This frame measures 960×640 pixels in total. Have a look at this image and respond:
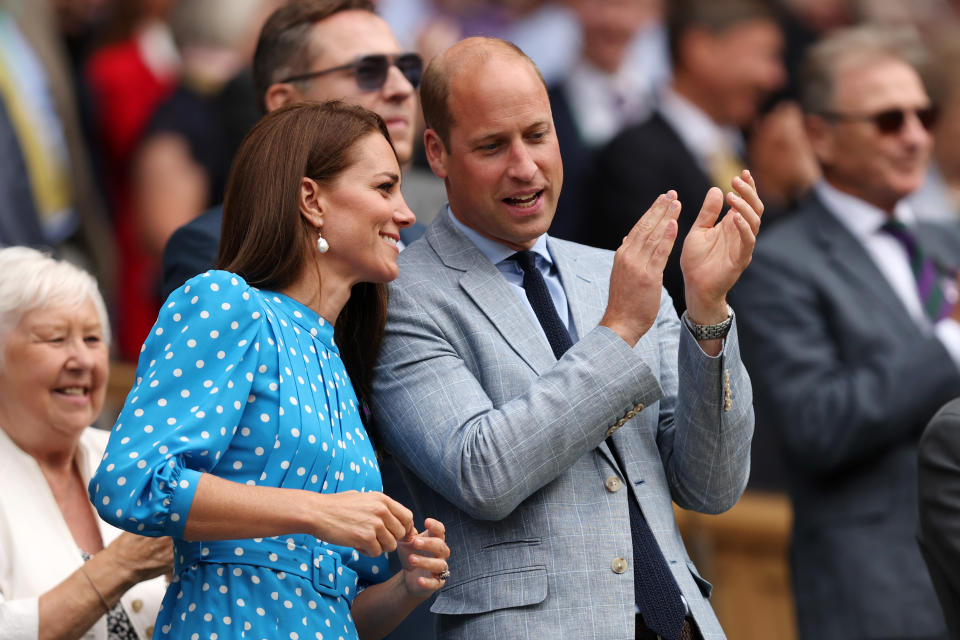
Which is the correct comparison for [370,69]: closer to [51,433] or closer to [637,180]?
[51,433]

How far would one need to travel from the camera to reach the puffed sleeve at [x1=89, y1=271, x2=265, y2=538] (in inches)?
95.3

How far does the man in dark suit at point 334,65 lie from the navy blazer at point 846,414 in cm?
144

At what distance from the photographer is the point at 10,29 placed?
599 centimetres

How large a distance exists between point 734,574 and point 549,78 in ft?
8.58

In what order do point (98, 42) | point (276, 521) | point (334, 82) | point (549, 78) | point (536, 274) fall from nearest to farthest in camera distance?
point (276, 521)
point (536, 274)
point (334, 82)
point (98, 42)
point (549, 78)

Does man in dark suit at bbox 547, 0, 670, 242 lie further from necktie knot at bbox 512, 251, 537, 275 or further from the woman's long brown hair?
the woman's long brown hair

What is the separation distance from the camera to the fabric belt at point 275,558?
262 cm

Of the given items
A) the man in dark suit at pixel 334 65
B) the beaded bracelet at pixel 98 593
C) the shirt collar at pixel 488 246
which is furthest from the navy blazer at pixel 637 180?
the beaded bracelet at pixel 98 593

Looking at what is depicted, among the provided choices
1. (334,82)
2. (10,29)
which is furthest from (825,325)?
(10,29)

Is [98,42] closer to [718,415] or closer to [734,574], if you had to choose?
[734,574]

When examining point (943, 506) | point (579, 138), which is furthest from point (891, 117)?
point (943, 506)

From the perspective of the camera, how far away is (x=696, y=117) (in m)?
6.16

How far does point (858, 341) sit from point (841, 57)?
42.8 inches

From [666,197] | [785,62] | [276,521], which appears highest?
[666,197]
